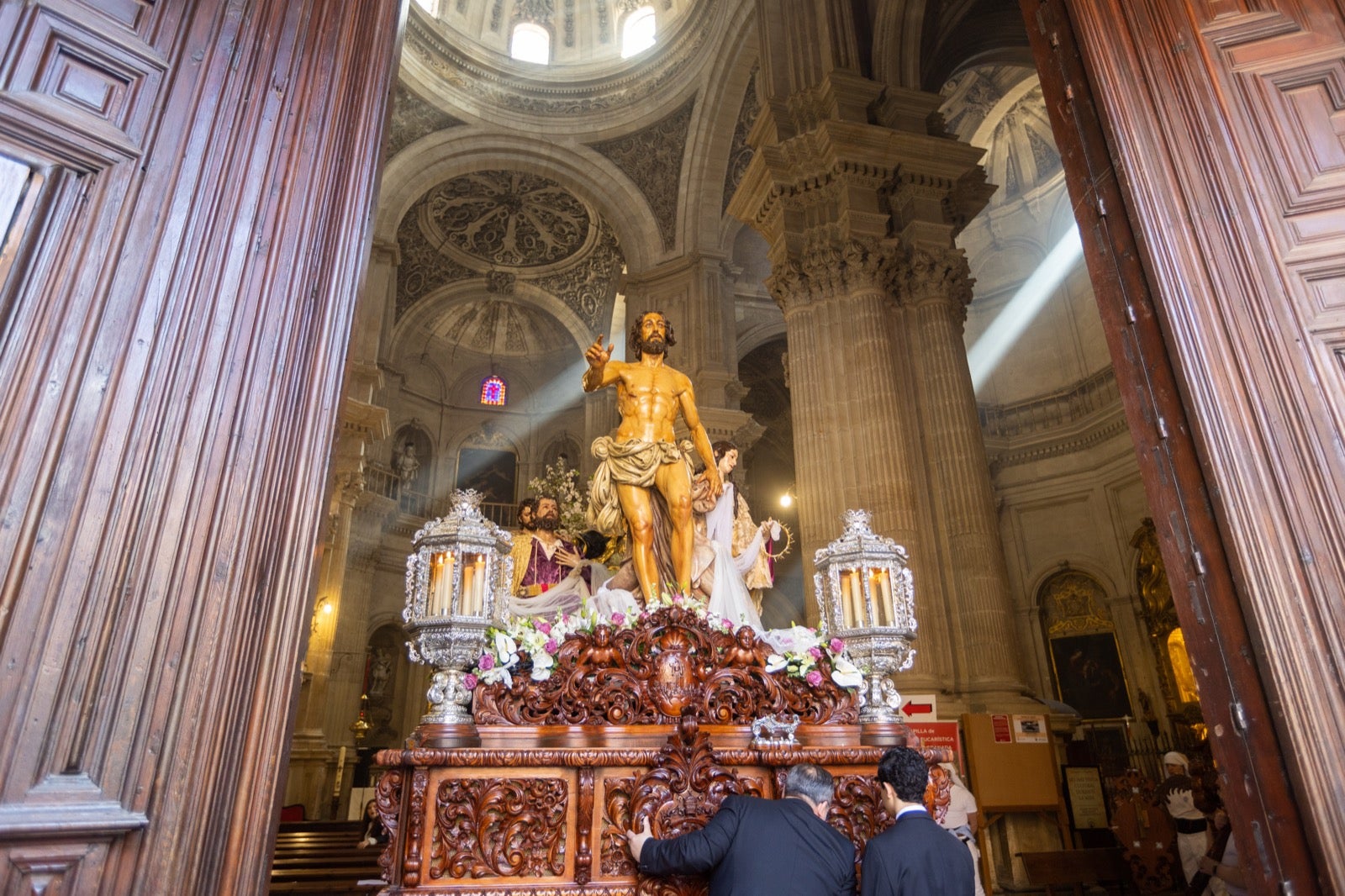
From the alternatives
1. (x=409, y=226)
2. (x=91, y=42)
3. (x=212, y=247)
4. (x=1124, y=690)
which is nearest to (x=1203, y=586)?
(x=212, y=247)

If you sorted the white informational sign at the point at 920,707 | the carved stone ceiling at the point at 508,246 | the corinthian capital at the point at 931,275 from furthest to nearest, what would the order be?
the carved stone ceiling at the point at 508,246, the corinthian capital at the point at 931,275, the white informational sign at the point at 920,707

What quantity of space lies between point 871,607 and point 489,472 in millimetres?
19479

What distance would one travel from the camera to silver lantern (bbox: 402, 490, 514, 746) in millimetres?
2963

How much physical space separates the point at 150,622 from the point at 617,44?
1832cm

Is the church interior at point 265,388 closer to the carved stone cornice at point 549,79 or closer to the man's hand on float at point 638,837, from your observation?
the man's hand on float at point 638,837

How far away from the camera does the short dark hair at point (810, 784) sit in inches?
98.1

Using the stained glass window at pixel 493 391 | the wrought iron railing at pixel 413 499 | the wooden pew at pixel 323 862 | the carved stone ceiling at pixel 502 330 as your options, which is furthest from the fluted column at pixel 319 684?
the carved stone ceiling at pixel 502 330

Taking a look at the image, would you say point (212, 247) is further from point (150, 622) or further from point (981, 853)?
point (981, 853)

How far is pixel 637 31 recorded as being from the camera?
1728 centimetres

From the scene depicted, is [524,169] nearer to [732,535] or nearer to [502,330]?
[502,330]

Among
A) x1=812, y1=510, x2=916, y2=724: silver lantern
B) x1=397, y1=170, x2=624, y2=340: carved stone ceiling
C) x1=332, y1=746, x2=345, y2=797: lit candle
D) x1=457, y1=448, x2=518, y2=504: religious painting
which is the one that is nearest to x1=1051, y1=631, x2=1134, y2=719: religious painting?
x1=812, y1=510, x2=916, y2=724: silver lantern

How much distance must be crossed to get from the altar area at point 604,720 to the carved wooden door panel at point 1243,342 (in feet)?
4.65

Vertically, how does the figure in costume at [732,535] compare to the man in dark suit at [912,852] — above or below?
above

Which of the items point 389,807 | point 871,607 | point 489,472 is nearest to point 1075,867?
point 871,607
